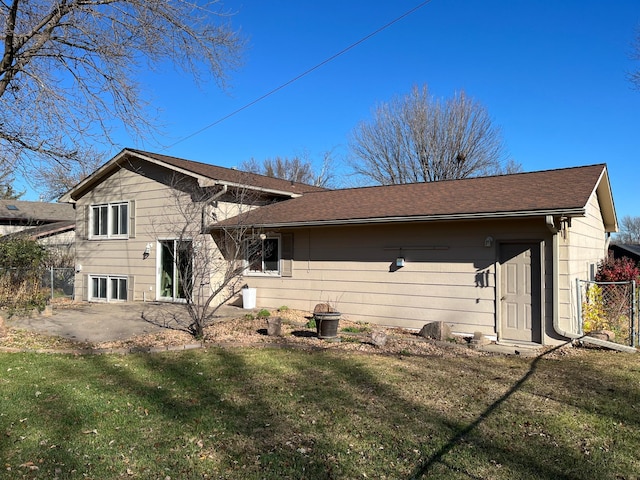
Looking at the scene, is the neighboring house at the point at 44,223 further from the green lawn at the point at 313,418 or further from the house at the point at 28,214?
the green lawn at the point at 313,418

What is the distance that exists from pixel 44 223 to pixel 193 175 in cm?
2479

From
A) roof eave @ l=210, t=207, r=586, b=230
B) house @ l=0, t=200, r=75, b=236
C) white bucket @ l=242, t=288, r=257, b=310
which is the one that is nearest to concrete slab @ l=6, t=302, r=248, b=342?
white bucket @ l=242, t=288, r=257, b=310

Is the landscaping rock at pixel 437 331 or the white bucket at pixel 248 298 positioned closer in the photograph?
the landscaping rock at pixel 437 331

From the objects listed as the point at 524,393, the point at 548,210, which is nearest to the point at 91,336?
the point at 524,393

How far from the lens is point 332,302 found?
38.5 ft

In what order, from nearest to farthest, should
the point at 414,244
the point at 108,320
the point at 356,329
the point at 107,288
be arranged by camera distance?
the point at 356,329
the point at 414,244
the point at 108,320
the point at 107,288

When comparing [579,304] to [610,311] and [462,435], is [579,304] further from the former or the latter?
[462,435]

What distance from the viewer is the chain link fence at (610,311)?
8695 mm

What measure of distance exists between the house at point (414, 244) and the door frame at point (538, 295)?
0.02m

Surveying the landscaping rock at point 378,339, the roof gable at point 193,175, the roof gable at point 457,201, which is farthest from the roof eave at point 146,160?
the landscaping rock at point 378,339

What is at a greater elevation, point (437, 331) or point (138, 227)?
point (138, 227)

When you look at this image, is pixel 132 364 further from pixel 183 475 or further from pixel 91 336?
pixel 183 475

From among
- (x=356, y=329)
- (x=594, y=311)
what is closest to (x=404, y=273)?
(x=356, y=329)

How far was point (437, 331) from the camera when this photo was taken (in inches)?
361
